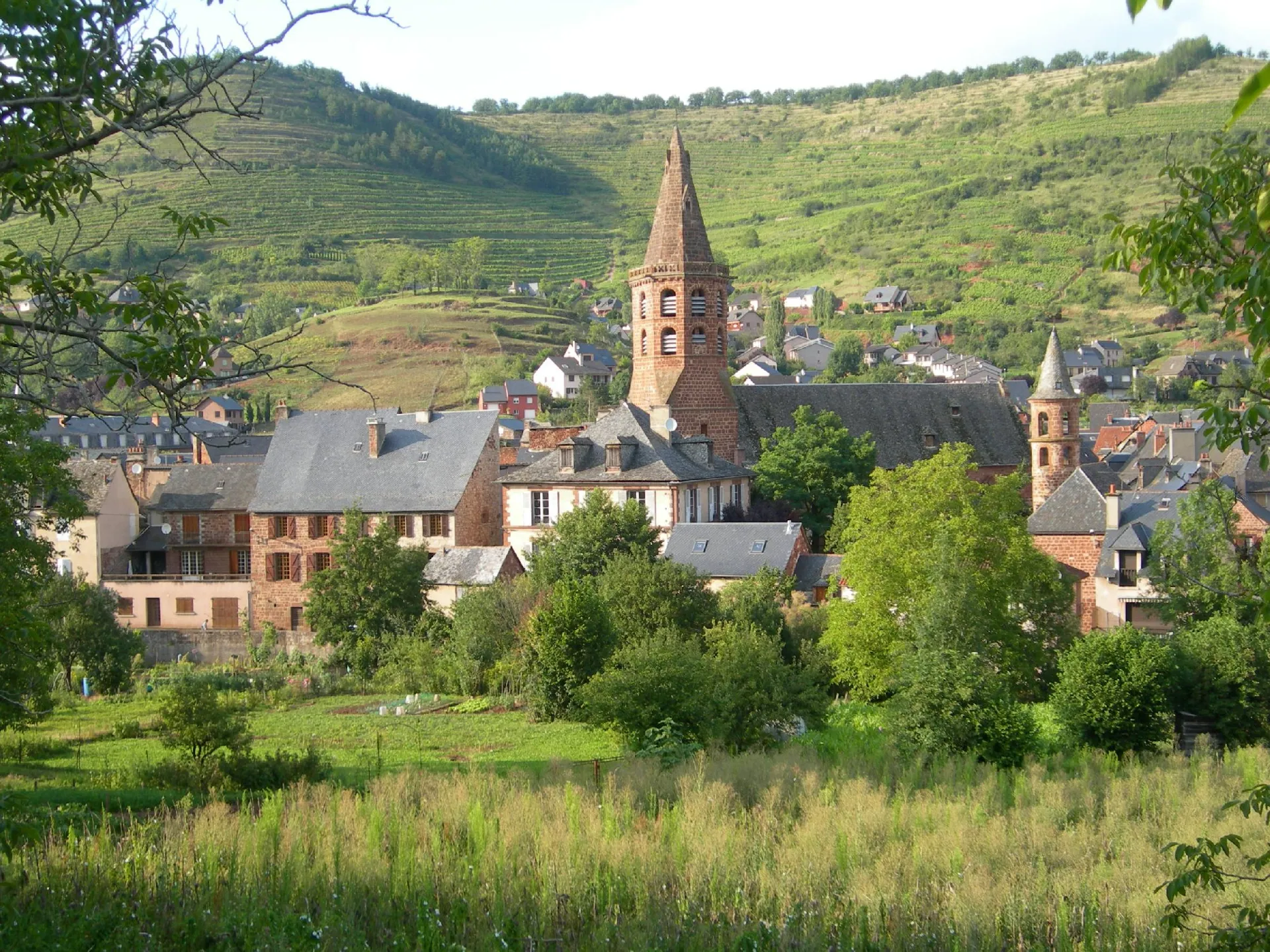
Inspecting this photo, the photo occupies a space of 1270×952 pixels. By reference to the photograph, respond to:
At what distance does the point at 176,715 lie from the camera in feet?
63.1

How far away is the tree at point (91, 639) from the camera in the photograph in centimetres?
3662

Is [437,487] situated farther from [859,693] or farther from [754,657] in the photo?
[754,657]

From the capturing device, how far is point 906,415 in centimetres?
5447

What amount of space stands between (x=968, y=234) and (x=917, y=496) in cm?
11575

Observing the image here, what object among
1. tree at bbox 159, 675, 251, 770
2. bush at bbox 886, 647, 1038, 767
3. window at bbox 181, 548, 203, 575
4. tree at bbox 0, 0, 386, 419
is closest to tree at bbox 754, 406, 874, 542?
Answer: window at bbox 181, 548, 203, 575

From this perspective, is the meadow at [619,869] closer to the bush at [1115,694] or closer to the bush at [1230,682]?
the bush at [1115,694]

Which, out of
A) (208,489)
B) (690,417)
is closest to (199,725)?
(690,417)

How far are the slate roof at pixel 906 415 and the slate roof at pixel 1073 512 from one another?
35.4ft

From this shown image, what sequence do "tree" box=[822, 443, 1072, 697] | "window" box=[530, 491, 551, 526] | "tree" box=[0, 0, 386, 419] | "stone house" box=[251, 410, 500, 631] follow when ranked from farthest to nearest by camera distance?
1. "stone house" box=[251, 410, 500, 631]
2. "window" box=[530, 491, 551, 526]
3. "tree" box=[822, 443, 1072, 697]
4. "tree" box=[0, 0, 386, 419]

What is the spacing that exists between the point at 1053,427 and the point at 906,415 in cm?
660

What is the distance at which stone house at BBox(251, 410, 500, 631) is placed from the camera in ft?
150

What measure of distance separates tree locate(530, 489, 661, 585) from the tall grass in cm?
2106

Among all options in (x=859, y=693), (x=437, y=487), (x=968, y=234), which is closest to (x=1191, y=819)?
(x=859, y=693)

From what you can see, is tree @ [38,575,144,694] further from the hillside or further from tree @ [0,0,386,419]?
the hillside
